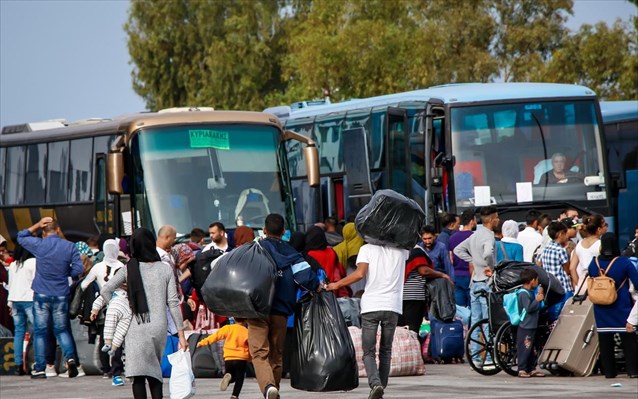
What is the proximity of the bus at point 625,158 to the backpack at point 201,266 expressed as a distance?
1592 cm

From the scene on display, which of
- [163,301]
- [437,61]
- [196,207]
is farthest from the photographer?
[437,61]

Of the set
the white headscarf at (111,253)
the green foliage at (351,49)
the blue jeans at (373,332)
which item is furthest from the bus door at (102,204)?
the green foliage at (351,49)

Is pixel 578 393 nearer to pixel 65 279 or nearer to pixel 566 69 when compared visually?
pixel 65 279

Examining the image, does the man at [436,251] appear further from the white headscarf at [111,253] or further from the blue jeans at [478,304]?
the white headscarf at [111,253]

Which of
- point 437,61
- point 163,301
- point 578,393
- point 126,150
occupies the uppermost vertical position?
point 437,61

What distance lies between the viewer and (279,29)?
239 ft

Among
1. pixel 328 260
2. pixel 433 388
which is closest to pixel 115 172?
pixel 328 260

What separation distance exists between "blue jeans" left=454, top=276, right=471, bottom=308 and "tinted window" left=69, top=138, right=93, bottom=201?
922 cm

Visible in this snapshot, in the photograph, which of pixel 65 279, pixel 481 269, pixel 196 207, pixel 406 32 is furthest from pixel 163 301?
pixel 406 32

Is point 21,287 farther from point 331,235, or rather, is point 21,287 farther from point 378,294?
point 378,294

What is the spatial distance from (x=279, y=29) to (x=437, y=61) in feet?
41.5

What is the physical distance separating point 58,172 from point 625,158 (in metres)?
11.7

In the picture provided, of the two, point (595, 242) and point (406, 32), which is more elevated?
point (406, 32)

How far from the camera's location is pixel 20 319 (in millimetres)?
19984
